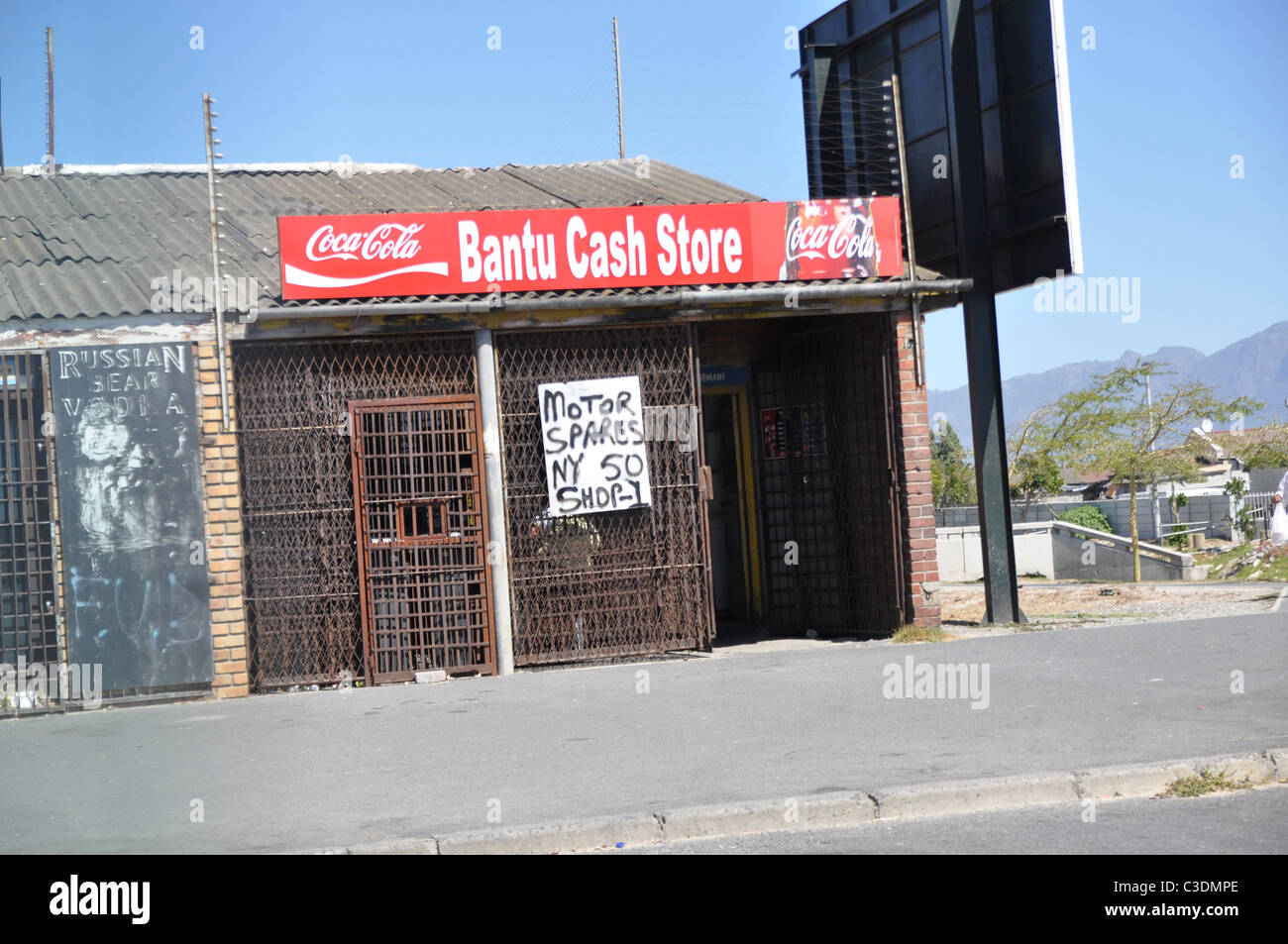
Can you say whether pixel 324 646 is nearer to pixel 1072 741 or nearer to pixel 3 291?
pixel 3 291

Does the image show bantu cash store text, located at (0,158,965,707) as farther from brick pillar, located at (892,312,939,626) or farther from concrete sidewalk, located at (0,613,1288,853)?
concrete sidewalk, located at (0,613,1288,853)

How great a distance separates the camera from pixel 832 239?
12.0 m

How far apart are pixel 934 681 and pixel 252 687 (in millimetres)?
5972

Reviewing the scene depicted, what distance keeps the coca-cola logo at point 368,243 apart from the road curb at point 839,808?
22.9 feet

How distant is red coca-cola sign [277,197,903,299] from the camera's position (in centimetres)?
1117

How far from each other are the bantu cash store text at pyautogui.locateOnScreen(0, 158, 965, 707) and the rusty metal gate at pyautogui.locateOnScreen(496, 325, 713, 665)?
0.02m

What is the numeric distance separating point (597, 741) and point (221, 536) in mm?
4891

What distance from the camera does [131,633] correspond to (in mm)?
10719

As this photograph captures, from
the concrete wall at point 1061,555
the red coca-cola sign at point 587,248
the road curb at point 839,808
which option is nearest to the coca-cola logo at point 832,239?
the red coca-cola sign at point 587,248

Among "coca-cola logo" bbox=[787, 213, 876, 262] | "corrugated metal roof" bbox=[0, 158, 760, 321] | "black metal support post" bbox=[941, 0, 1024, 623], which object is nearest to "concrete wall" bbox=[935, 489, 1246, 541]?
"black metal support post" bbox=[941, 0, 1024, 623]

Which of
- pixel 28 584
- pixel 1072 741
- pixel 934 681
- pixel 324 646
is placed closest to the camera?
pixel 1072 741

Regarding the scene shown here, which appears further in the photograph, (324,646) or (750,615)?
(750,615)
